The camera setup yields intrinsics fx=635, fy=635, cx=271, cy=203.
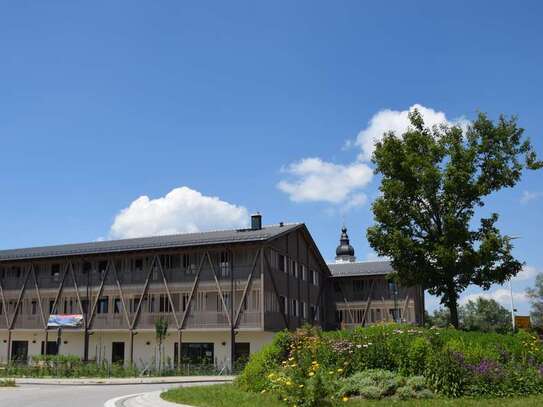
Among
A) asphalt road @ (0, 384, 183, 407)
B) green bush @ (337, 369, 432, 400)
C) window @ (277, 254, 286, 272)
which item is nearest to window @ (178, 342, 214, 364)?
window @ (277, 254, 286, 272)

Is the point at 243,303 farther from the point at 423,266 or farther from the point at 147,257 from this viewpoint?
the point at 423,266

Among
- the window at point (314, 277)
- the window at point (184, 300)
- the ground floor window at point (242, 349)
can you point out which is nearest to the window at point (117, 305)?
the window at point (184, 300)

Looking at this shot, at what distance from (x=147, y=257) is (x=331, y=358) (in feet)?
98.8

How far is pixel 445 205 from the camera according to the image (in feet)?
89.1

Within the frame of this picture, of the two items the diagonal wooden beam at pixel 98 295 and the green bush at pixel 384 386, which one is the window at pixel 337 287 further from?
the green bush at pixel 384 386

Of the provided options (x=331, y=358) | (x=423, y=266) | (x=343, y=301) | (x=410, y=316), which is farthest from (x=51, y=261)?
(x=331, y=358)

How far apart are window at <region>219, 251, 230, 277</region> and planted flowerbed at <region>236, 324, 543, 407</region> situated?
23665mm

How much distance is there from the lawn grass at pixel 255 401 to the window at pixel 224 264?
22.2 m

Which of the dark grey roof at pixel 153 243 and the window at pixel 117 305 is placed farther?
the window at pixel 117 305

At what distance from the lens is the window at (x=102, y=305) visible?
→ 47000 millimetres

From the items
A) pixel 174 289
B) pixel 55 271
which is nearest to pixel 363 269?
pixel 174 289

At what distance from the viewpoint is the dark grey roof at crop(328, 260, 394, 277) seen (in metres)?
53.2

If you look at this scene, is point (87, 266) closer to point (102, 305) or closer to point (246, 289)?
point (102, 305)

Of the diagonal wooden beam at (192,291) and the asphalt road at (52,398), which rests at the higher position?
the diagonal wooden beam at (192,291)
